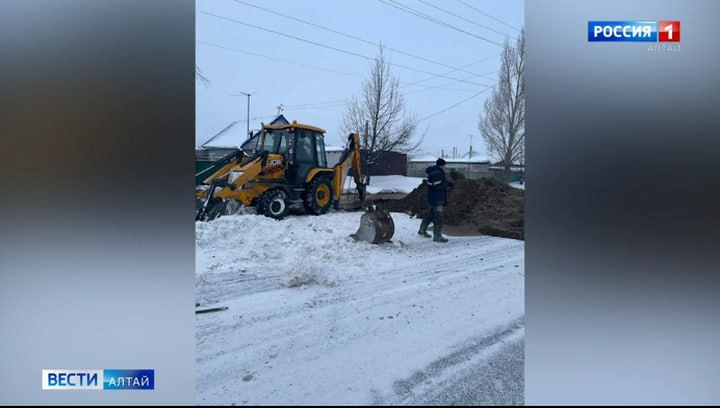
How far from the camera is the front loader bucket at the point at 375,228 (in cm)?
489

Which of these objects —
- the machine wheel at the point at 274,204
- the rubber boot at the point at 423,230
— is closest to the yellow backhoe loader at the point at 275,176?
the machine wheel at the point at 274,204

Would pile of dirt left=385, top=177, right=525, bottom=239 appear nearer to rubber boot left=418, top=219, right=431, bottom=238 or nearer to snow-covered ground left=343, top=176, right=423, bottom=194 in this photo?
snow-covered ground left=343, top=176, right=423, bottom=194

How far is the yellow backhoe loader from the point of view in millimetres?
5844

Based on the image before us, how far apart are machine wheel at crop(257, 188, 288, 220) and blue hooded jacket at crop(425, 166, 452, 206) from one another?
2.52 m

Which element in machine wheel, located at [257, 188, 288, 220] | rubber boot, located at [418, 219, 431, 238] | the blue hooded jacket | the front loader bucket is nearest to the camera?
the front loader bucket

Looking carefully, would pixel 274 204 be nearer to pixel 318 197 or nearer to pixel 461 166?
pixel 318 197

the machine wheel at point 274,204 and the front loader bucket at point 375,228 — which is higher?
the machine wheel at point 274,204

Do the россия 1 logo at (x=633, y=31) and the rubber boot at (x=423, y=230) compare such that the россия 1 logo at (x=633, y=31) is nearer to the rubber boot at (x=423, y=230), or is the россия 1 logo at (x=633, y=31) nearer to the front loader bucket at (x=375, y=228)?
the front loader bucket at (x=375, y=228)

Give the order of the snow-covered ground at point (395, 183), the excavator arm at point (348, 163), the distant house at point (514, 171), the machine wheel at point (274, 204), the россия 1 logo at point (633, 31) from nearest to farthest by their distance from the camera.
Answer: the россия 1 logo at point (633, 31) → the distant house at point (514, 171) → the machine wheel at point (274, 204) → the excavator arm at point (348, 163) → the snow-covered ground at point (395, 183)

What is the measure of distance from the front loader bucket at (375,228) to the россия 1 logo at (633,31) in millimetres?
3598

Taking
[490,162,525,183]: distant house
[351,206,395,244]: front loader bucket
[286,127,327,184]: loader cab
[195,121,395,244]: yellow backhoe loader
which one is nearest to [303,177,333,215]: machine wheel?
[195,121,395,244]: yellow backhoe loader

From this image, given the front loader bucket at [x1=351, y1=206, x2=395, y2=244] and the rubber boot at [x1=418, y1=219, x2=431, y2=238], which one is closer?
the front loader bucket at [x1=351, y1=206, x2=395, y2=244]

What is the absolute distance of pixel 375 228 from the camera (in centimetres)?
489

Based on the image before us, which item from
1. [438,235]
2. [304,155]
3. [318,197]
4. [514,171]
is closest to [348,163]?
[318,197]
